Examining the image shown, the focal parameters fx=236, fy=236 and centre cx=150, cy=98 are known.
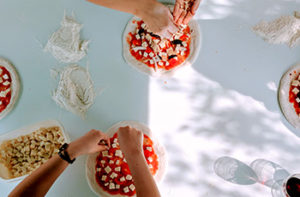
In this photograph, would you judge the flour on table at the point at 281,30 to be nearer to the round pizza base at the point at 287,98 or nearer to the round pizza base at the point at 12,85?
the round pizza base at the point at 287,98

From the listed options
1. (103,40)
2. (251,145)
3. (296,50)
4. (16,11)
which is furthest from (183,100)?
(16,11)

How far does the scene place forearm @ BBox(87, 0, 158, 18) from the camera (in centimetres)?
102

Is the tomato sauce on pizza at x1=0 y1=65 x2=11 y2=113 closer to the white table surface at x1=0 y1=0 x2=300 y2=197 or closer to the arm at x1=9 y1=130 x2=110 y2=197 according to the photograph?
the white table surface at x1=0 y1=0 x2=300 y2=197

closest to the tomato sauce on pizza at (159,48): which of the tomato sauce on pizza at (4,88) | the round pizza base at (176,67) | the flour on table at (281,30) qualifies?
the round pizza base at (176,67)

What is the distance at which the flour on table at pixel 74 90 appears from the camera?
1088 millimetres

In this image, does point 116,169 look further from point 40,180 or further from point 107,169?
point 40,180

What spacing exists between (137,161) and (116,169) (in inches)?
5.7

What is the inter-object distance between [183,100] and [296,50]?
594 mm

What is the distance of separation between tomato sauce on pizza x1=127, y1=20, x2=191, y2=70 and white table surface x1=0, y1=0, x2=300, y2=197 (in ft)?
0.24

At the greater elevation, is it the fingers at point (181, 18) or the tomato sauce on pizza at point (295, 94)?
the fingers at point (181, 18)

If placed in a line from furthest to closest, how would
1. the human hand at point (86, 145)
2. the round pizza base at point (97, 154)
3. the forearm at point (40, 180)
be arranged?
the round pizza base at point (97, 154), the human hand at point (86, 145), the forearm at point (40, 180)

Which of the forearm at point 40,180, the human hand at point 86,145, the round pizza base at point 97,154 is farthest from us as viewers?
the round pizza base at point 97,154

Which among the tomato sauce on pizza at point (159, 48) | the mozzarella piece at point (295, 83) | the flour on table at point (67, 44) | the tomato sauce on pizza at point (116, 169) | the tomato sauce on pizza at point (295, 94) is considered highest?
the flour on table at point (67, 44)

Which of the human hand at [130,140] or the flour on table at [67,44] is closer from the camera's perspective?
the human hand at [130,140]
